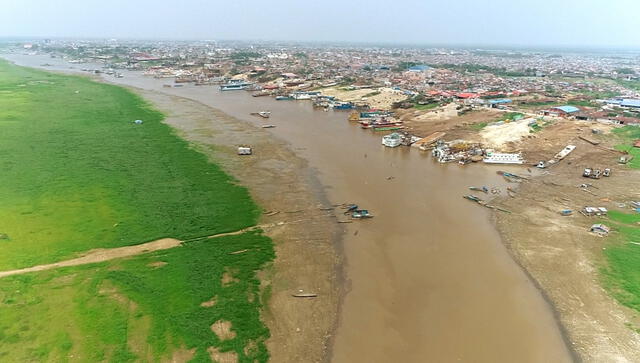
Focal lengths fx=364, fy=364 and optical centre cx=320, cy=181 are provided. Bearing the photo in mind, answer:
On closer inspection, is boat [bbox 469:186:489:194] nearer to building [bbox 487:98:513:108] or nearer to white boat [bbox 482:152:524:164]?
white boat [bbox 482:152:524:164]

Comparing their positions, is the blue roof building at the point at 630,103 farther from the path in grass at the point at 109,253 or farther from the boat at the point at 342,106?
the path in grass at the point at 109,253

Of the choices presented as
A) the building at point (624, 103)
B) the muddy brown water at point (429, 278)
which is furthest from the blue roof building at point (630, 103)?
the muddy brown water at point (429, 278)

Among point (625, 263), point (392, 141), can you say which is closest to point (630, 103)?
point (392, 141)

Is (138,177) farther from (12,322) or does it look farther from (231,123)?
(231,123)

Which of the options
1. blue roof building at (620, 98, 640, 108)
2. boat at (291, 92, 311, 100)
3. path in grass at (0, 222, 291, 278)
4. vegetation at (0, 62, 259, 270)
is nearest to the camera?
path in grass at (0, 222, 291, 278)

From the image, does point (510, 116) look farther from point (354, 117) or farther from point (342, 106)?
point (342, 106)

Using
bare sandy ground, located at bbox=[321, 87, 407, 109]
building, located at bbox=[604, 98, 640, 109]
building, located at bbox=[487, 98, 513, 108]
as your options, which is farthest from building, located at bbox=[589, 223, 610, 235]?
building, located at bbox=[604, 98, 640, 109]

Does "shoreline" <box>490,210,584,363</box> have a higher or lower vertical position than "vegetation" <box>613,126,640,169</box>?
lower
